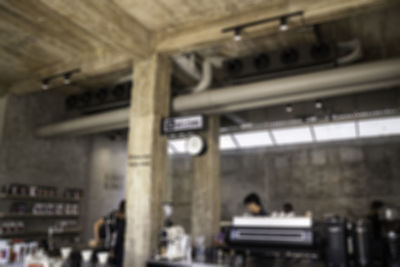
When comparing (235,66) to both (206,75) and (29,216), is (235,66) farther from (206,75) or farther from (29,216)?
(29,216)

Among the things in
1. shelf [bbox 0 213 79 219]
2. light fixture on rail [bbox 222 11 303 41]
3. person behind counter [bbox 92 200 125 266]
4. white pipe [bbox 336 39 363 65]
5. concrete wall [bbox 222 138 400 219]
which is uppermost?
white pipe [bbox 336 39 363 65]

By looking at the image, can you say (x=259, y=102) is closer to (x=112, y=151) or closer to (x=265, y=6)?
(x=265, y=6)

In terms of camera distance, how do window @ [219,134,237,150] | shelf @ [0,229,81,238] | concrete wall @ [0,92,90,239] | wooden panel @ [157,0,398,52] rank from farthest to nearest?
window @ [219,134,237,150] → concrete wall @ [0,92,90,239] → shelf @ [0,229,81,238] → wooden panel @ [157,0,398,52]

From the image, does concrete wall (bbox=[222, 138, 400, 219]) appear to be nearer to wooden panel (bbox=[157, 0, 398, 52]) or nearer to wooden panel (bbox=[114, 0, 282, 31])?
wooden panel (bbox=[157, 0, 398, 52])

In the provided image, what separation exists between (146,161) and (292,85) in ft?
8.49

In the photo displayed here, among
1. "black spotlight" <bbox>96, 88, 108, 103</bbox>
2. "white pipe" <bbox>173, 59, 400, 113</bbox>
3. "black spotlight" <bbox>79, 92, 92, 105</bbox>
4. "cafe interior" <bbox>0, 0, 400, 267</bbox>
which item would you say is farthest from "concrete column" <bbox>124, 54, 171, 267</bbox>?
"black spotlight" <bbox>79, 92, 92, 105</bbox>

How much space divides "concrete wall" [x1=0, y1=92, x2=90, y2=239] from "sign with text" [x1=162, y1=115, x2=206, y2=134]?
4.78 m

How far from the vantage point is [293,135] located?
34.0ft

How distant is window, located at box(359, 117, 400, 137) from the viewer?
898 centimetres

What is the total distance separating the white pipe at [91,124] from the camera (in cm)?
759

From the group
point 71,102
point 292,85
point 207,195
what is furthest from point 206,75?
point 71,102

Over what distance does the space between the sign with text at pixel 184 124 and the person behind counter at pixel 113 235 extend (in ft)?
4.68

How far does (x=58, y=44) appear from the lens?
6.18 m

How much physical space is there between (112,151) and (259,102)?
6.49m
